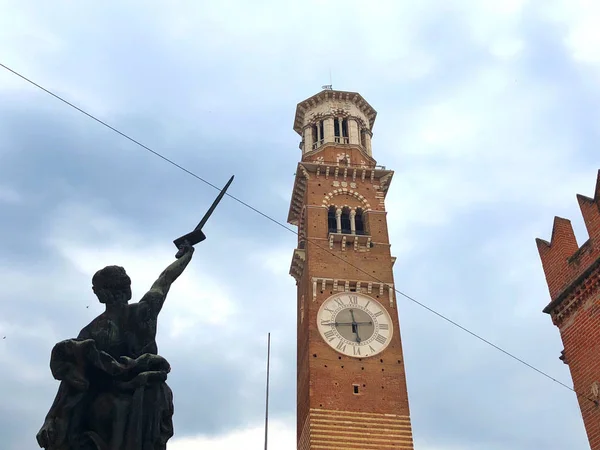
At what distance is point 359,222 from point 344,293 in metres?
4.54

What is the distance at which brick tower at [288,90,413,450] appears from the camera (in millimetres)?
25203

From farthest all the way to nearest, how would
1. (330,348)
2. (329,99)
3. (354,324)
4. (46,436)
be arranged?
(329,99), (354,324), (330,348), (46,436)

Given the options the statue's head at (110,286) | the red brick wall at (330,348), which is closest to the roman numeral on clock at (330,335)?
the red brick wall at (330,348)

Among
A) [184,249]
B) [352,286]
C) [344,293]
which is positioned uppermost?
[352,286]

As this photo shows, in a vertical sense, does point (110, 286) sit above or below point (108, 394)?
above

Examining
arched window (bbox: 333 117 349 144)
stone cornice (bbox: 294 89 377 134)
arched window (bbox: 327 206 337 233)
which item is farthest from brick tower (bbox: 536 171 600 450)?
stone cornice (bbox: 294 89 377 134)

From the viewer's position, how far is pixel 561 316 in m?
13.8

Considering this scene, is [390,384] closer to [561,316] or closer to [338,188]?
[338,188]

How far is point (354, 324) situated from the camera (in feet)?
90.2

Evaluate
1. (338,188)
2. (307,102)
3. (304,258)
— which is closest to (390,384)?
(304,258)

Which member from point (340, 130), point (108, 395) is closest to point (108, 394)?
point (108, 395)

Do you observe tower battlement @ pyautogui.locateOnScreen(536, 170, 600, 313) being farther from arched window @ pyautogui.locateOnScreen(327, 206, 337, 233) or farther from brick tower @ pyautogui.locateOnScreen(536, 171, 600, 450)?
arched window @ pyautogui.locateOnScreen(327, 206, 337, 233)

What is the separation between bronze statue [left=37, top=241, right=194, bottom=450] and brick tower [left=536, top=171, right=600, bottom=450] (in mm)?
10252

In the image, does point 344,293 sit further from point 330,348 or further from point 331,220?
point 331,220
